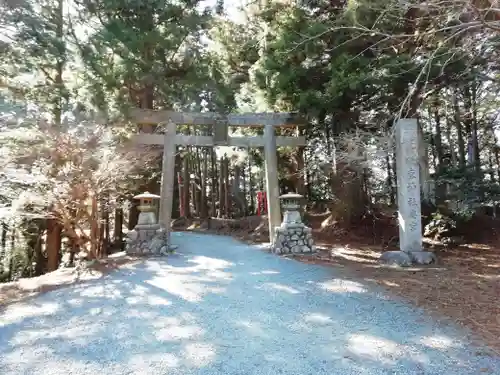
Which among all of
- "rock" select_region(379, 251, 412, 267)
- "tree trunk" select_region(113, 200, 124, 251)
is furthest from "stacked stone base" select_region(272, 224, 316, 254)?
"tree trunk" select_region(113, 200, 124, 251)

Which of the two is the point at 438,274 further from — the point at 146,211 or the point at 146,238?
the point at 146,211

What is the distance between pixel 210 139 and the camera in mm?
8188

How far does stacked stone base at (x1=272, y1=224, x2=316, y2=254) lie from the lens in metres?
7.16

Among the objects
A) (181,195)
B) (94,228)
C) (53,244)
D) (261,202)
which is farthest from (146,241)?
(181,195)

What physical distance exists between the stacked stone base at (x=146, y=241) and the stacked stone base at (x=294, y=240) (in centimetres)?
245

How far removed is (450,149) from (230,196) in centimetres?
903

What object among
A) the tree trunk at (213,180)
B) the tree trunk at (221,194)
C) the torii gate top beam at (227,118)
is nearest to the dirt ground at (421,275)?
the torii gate top beam at (227,118)

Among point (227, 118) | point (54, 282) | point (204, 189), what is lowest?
point (54, 282)

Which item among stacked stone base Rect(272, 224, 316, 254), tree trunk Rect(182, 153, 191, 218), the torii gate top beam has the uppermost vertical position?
the torii gate top beam

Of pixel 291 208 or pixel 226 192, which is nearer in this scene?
pixel 291 208

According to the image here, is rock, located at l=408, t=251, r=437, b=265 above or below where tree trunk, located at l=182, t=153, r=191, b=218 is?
below

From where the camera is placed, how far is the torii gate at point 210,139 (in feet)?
25.8

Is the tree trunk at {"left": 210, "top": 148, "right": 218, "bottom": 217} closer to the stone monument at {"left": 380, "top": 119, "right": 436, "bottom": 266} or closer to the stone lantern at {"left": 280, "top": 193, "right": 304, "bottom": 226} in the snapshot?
the stone lantern at {"left": 280, "top": 193, "right": 304, "bottom": 226}

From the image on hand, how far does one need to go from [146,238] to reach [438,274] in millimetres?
5412
